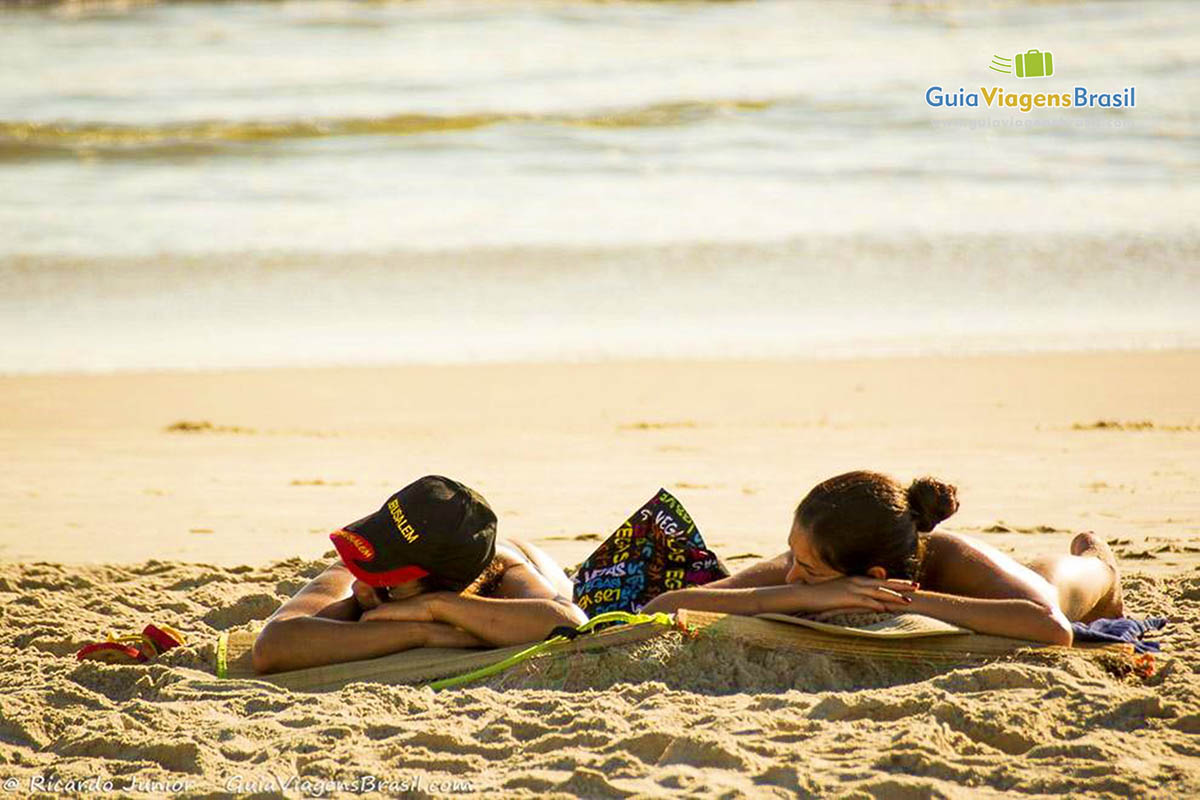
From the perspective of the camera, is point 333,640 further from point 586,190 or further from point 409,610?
point 586,190

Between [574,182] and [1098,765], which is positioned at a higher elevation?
[574,182]

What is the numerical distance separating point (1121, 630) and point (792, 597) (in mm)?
1046

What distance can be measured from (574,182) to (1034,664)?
40.5ft

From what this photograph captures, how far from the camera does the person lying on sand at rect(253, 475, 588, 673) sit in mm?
4035

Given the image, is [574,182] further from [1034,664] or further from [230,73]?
[1034,664]

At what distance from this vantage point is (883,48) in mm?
23891

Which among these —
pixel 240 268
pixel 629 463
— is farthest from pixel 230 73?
pixel 629 463

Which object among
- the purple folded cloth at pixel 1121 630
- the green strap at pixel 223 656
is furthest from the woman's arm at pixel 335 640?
the purple folded cloth at pixel 1121 630

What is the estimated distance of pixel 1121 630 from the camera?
4281 mm

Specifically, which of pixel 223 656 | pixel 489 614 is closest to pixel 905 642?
pixel 489 614

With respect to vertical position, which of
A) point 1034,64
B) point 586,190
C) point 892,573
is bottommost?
point 892,573

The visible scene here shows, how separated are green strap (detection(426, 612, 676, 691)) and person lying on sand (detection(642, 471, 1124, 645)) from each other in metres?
0.09

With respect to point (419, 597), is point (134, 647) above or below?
below

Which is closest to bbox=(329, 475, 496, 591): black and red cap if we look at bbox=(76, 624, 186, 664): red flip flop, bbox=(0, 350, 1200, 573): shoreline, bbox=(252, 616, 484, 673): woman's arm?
bbox=(252, 616, 484, 673): woman's arm
